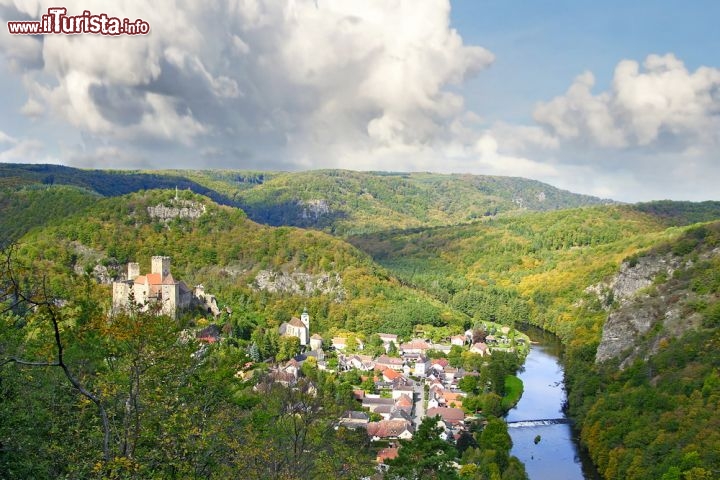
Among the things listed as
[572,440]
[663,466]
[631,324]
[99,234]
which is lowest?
[572,440]

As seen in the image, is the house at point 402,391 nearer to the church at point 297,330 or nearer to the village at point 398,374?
the village at point 398,374

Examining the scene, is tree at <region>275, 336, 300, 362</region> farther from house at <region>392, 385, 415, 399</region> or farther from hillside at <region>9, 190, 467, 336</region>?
house at <region>392, 385, 415, 399</region>

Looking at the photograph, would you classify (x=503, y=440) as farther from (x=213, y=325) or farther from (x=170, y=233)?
(x=170, y=233)

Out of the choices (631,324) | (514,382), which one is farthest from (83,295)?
(631,324)

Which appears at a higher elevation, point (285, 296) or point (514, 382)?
point (285, 296)

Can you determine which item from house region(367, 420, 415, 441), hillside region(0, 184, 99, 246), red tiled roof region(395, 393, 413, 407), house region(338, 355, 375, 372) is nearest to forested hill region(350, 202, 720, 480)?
house region(367, 420, 415, 441)
